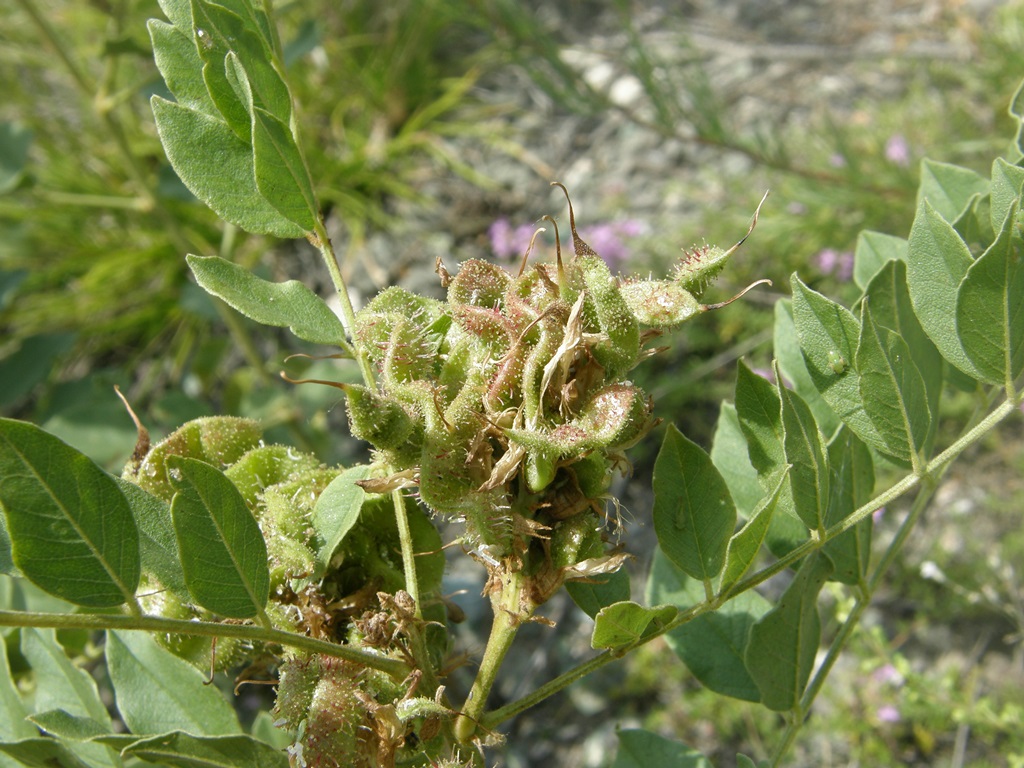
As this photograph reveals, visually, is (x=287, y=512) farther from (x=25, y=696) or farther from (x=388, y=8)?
(x=388, y=8)

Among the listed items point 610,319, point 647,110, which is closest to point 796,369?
point 610,319

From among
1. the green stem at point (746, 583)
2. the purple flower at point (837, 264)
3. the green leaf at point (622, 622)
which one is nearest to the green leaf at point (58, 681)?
the green stem at point (746, 583)

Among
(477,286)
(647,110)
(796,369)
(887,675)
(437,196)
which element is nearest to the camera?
(477,286)

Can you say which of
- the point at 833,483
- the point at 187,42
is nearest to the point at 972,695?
the point at 833,483

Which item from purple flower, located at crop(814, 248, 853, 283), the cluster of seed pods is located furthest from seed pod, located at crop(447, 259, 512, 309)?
purple flower, located at crop(814, 248, 853, 283)

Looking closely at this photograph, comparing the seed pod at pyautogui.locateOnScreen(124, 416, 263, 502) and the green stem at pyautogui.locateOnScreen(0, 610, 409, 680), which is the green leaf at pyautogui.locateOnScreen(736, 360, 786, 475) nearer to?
the green stem at pyautogui.locateOnScreen(0, 610, 409, 680)

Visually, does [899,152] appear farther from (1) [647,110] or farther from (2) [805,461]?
(2) [805,461]
